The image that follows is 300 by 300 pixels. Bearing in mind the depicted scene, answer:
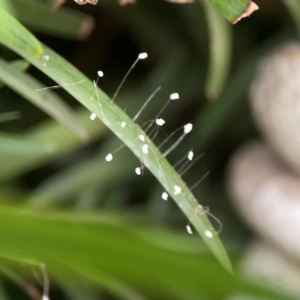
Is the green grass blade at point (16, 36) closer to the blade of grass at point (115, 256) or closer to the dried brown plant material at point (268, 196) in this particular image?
the blade of grass at point (115, 256)

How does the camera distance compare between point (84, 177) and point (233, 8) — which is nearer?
point (233, 8)

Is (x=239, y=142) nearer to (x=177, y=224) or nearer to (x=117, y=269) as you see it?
(x=177, y=224)

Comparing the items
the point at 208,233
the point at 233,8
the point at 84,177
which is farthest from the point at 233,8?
the point at 84,177

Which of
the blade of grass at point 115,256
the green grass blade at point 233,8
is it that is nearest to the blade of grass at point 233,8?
the green grass blade at point 233,8

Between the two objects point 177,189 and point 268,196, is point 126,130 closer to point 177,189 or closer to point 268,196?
point 177,189

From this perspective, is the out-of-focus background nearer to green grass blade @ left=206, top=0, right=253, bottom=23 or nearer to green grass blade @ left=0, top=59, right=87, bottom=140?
green grass blade @ left=0, top=59, right=87, bottom=140

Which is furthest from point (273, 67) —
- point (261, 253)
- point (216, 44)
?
point (261, 253)
